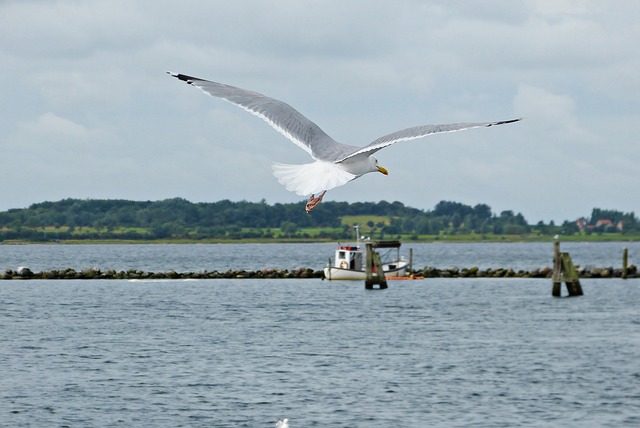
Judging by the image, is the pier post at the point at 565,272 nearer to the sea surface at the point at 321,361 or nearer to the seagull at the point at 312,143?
the sea surface at the point at 321,361

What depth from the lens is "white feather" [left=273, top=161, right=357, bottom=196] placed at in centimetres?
721

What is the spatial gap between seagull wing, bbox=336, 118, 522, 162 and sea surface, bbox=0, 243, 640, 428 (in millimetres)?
24301

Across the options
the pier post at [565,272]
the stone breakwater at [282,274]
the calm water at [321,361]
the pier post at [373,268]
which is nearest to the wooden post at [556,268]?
the pier post at [565,272]

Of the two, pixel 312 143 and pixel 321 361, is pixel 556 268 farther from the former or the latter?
pixel 312 143

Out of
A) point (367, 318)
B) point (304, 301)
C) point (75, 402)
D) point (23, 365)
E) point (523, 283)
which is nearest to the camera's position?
point (75, 402)

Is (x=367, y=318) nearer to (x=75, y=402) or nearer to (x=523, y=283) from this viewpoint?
(x=75, y=402)

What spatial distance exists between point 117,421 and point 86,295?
62.9 metres

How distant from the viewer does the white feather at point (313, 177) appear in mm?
7211

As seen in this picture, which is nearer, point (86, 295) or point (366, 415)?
point (366, 415)

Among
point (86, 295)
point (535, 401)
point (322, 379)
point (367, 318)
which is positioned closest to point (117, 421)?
point (322, 379)

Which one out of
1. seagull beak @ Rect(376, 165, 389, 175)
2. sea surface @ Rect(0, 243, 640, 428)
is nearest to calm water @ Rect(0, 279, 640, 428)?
sea surface @ Rect(0, 243, 640, 428)

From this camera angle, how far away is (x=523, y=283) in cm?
11388

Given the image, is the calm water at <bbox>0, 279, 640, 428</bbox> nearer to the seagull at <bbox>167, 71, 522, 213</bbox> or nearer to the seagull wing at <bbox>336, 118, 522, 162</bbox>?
the seagull at <bbox>167, 71, 522, 213</bbox>

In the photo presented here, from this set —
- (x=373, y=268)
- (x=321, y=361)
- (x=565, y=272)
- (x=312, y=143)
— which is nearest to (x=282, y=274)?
(x=373, y=268)
